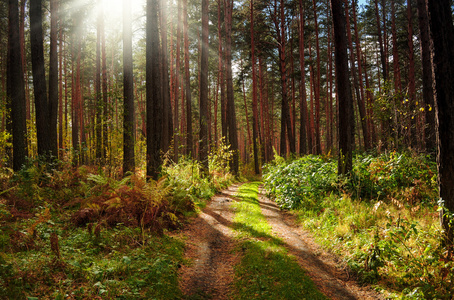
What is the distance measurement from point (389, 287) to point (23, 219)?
6.65 m

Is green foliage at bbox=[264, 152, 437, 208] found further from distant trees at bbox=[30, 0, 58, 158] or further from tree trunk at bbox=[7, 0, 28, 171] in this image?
tree trunk at bbox=[7, 0, 28, 171]

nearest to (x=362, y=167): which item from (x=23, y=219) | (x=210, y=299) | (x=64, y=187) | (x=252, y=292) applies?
(x=252, y=292)

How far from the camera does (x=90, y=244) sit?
402 centimetres

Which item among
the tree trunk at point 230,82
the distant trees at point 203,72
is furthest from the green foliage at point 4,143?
the tree trunk at point 230,82

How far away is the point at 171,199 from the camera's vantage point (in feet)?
22.6

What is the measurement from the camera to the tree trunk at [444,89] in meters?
3.82

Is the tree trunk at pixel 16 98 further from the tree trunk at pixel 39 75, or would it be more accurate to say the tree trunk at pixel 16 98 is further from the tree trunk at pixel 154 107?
the tree trunk at pixel 154 107

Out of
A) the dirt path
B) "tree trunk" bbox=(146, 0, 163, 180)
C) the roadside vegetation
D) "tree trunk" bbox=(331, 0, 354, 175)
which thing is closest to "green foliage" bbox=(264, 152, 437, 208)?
the roadside vegetation

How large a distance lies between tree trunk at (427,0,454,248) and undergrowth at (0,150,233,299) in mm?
4516

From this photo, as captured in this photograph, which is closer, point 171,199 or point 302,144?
point 171,199

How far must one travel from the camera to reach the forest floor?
3.66 m

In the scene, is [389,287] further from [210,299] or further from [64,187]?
[64,187]

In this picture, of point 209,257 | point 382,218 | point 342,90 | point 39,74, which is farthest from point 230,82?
point 209,257

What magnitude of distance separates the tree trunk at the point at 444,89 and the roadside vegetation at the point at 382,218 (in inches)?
10.0
